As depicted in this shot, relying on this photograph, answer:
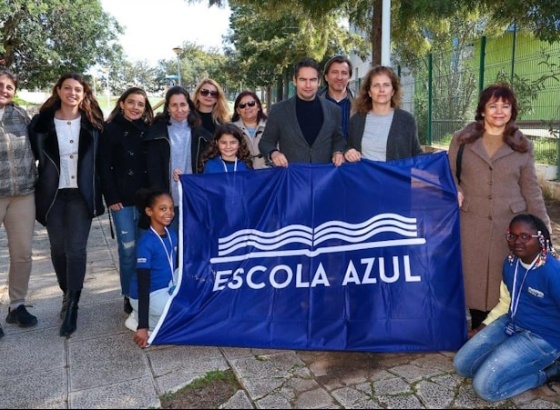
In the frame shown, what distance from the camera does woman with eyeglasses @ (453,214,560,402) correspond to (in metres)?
3.02

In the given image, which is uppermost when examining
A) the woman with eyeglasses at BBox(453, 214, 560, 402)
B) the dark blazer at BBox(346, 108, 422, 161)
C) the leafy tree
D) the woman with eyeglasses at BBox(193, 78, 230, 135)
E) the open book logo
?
the leafy tree

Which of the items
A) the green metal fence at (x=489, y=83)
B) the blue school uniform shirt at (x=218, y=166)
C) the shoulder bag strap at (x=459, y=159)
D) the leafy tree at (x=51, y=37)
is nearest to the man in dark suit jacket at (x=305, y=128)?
the blue school uniform shirt at (x=218, y=166)

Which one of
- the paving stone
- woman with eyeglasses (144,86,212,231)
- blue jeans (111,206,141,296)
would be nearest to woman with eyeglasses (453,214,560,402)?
the paving stone

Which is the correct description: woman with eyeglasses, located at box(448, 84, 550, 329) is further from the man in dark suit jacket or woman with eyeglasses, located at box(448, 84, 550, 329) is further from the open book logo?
the man in dark suit jacket

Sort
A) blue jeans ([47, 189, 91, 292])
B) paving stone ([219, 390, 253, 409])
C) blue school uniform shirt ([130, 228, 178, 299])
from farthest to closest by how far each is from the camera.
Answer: blue jeans ([47, 189, 91, 292]), blue school uniform shirt ([130, 228, 178, 299]), paving stone ([219, 390, 253, 409])

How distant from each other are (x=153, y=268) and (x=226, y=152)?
40.6 inches

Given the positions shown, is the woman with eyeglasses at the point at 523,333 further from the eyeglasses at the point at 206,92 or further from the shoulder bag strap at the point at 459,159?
the eyeglasses at the point at 206,92

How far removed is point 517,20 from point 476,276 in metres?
4.88

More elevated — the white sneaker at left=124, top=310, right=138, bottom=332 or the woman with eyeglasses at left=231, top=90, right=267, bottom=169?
the woman with eyeglasses at left=231, top=90, right=267, bottom=169

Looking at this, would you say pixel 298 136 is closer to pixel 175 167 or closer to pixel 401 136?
pixel 401 136

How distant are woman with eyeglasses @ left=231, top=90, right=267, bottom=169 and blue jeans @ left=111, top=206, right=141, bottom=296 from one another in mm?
1164

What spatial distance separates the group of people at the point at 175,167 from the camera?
358 centimetres

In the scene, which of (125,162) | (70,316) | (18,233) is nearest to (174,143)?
(125,162)

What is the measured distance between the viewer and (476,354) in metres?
3.24
